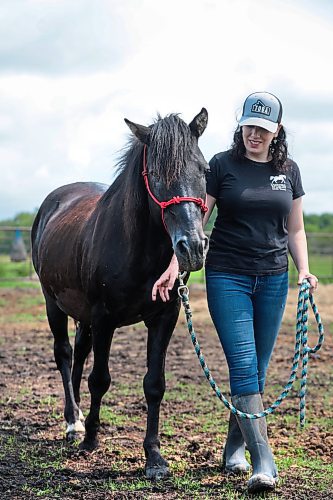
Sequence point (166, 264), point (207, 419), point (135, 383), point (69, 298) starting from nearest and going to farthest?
point (166, 264)
point (69, 298)
point (207, 419)
point (135, 383)

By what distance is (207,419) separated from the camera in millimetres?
6434

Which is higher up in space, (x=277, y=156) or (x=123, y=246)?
(x=277, y=156)

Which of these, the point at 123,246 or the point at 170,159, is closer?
the point at 170,159

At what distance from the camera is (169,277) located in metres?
4.53

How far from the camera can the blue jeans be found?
4.42m

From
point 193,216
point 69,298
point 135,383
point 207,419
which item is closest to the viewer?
point 193,216

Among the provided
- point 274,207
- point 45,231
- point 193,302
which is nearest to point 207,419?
point 45,231

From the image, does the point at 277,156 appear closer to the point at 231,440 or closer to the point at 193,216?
the point at 193,216

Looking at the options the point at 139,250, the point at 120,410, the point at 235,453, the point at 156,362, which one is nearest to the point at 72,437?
the point at 120,410

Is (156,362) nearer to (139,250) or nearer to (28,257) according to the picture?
(139,250)

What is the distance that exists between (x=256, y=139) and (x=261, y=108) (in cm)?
18

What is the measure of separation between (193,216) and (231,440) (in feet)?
4.98

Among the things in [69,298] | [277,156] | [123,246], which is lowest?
[69,298]

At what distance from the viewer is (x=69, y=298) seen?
581cm
